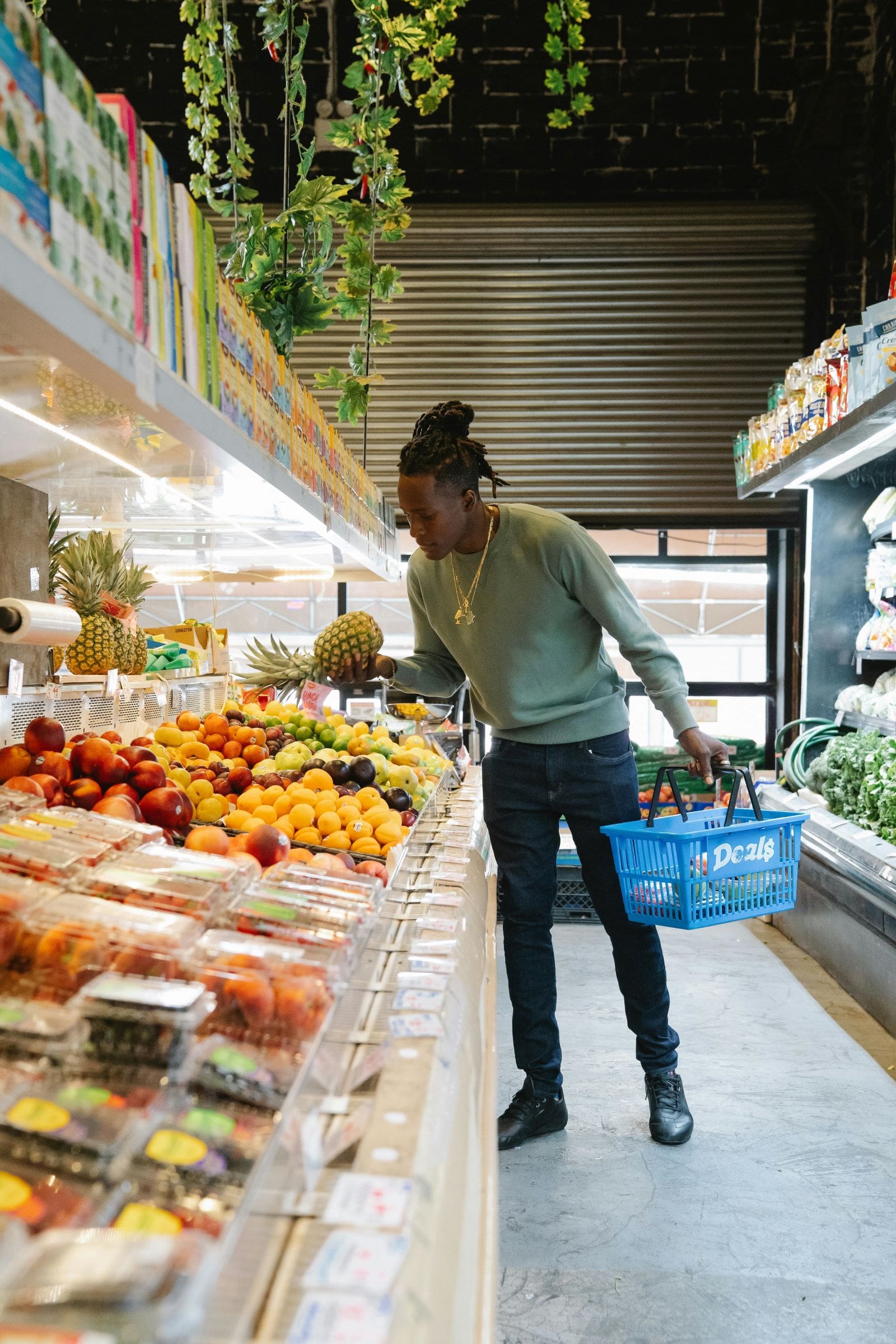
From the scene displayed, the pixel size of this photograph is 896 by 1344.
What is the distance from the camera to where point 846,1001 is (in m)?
4.00

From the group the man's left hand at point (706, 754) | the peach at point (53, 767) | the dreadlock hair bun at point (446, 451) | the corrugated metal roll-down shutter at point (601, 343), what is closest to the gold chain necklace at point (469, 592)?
the dreadlock hair bun at point (446, 451)

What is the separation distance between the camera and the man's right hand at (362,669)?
9.55 ft

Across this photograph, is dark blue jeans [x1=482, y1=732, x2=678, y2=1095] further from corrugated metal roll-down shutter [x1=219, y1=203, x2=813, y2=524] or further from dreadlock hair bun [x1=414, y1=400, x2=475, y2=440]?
corrugated metal roll-down shutter [x1=219, y1=203, x2=813, y2=524]

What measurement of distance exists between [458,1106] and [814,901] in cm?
376

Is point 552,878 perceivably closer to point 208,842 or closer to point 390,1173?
point 208,842

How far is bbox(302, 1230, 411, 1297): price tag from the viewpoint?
2.47 ft

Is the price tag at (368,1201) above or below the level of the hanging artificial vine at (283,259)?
below

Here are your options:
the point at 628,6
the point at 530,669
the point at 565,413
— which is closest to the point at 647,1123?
the point at 530,669

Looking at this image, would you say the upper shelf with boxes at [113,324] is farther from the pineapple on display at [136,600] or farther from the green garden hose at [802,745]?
the green garden hose at [802,745]

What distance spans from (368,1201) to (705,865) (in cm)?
174

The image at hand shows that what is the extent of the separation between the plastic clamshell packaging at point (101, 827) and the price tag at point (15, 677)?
65cm

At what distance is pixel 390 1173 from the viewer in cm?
91

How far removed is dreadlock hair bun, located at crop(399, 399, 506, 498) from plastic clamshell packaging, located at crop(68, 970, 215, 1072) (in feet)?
5.66

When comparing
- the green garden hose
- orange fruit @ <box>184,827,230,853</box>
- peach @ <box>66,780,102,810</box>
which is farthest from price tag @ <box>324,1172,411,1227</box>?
the green garden hose
